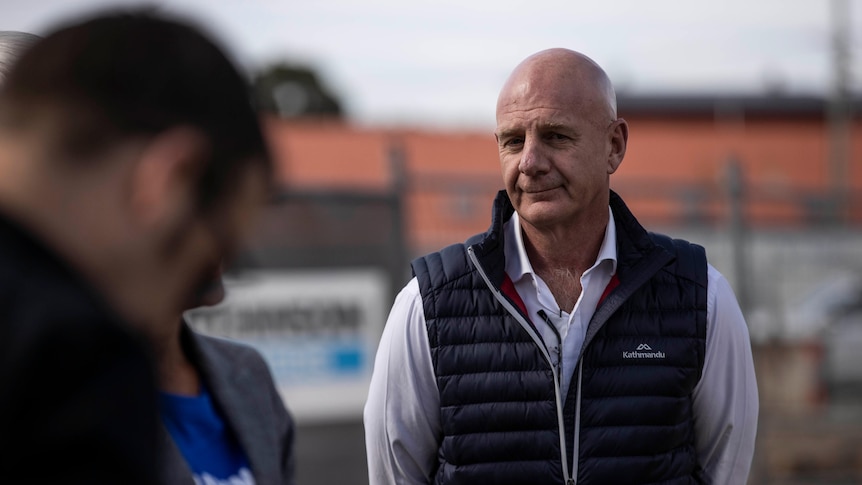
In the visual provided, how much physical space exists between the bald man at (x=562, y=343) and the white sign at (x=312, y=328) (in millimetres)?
3570

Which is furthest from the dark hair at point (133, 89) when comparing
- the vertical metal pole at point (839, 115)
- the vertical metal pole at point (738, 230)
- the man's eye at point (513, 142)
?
the vertical metal pole at point (839, 115)

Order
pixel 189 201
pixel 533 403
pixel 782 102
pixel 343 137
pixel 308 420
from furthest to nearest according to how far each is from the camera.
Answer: pixel 782 102 < pixel 343 137 < pixel 308 420 < pixel 533 403 < pixel 189 201

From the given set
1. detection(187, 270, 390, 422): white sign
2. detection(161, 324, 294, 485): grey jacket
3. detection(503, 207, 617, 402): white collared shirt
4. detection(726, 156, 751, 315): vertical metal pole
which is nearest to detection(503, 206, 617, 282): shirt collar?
detection(503, 207, 617, 402): white collared shirt

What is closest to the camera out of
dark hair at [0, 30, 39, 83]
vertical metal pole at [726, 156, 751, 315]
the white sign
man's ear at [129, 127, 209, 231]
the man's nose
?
man's ear at [129, 127, 209, 231]

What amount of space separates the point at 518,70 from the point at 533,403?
3.18 feet

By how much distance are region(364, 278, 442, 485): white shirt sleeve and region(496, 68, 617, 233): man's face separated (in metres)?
0.44

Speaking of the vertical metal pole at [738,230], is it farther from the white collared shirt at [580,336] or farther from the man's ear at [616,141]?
the white collared shirt at [580,336]

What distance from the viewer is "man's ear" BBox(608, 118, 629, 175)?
10.4ft

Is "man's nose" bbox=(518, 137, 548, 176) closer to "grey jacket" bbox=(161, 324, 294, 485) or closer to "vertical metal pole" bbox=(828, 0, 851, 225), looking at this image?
"grey jacket" bbox=(161, 324, 294, 485)

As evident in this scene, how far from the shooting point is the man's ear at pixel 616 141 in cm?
316

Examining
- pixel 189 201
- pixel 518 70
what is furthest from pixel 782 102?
pixel 189 201

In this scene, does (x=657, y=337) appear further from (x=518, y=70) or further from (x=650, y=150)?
(x=650, y=150)

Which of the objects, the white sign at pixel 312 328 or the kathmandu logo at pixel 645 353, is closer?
the kathmandu logo at pixel 645 353

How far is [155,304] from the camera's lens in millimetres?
1200
